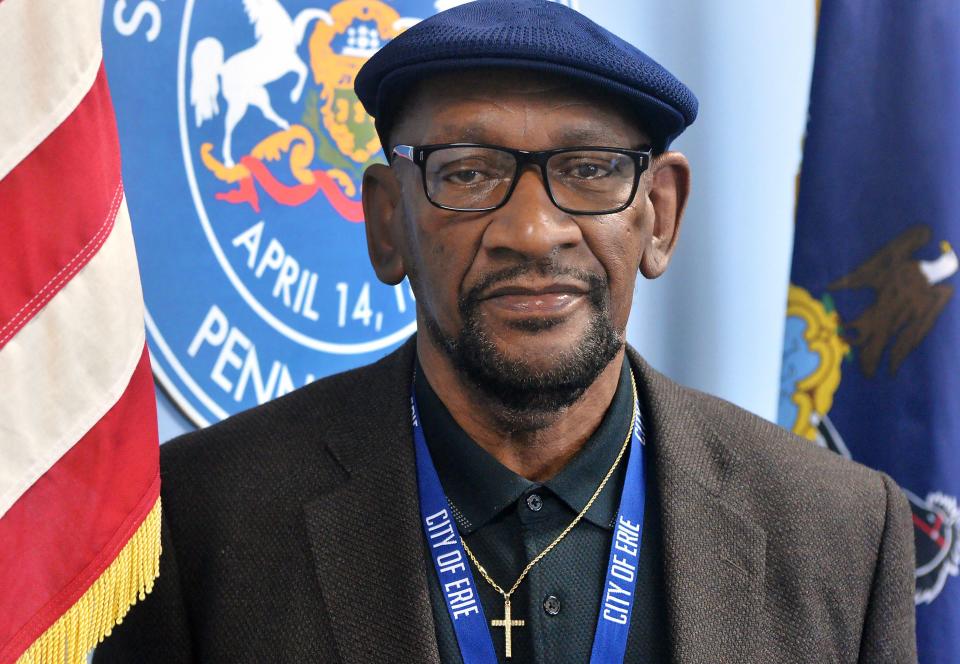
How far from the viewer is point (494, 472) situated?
1.47m

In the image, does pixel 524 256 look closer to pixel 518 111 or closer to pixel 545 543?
pixel 518 111

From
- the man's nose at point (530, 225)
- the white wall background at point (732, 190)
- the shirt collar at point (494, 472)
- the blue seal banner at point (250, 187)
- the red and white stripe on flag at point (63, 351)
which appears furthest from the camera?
the white wall background at point (732, 190)

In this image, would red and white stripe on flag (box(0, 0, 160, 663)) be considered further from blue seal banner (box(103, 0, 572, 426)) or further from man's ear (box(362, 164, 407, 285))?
blue seal banner (box(103, 0, 572, 426))

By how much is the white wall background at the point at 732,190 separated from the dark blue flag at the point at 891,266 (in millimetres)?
441

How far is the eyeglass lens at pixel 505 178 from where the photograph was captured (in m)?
1.37

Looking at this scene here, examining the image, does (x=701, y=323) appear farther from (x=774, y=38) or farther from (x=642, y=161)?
(x=642, y=161)

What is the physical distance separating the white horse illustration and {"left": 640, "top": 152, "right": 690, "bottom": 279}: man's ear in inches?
33.9

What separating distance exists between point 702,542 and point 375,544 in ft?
1.49

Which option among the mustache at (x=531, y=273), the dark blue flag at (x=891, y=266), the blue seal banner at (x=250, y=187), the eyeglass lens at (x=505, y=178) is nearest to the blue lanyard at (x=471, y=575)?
the mustache at (x=531, y=273)

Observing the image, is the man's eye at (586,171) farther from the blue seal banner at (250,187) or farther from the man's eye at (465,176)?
the blue seal banner at (250,187)

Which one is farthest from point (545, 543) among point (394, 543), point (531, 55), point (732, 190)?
point (732, 190)

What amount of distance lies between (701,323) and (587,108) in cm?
136

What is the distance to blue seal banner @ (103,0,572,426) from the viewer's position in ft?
6.41

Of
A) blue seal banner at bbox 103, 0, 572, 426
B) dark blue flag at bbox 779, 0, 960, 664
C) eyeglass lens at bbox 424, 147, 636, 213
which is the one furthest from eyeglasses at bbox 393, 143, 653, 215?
dark blue flag at bbox 779, 0, 960, 664
